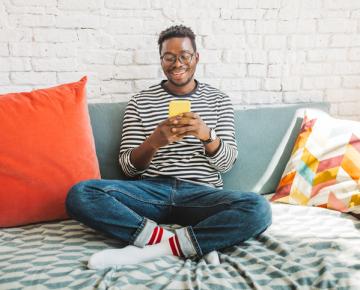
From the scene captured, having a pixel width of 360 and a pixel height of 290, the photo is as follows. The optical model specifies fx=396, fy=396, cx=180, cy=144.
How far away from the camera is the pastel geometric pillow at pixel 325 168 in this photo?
4.72ft

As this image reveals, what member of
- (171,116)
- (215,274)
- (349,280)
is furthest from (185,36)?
(349,280)

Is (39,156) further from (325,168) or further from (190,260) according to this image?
(325,168)

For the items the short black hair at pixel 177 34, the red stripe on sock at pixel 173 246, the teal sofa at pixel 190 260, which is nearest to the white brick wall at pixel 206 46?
the short black hair at pixel 177 34

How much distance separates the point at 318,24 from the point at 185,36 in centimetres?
75

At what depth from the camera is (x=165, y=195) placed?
1367mm

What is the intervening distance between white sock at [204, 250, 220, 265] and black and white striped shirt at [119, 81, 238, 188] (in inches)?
15.3

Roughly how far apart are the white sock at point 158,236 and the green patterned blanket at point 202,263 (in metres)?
0.08

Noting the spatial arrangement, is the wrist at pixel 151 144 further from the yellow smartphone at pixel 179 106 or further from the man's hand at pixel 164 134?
the yellow smartphone at pixel 179 106

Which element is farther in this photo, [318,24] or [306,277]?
[318,24]

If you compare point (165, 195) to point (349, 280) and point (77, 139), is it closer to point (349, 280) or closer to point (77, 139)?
point (77, 139)

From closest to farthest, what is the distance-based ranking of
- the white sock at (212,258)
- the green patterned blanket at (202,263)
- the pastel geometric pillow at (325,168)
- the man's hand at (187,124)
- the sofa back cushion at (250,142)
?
the green patterned blanket at (202,263) → the white sock at (212,258) → the man's hand at (187,124) → the pastel geometric pillow at (325,168) → the sofa back cushion at (250,142)

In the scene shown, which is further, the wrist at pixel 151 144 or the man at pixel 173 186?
the wrist at pixel 151 144

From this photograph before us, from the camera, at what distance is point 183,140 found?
1505mm

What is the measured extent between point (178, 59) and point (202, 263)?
792mm
